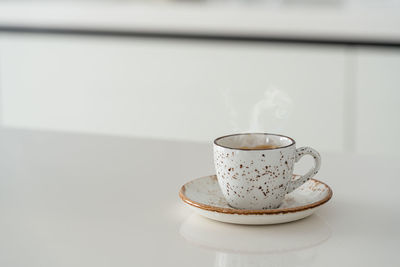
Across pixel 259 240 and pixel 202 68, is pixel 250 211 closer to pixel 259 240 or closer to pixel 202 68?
pixel 259 240

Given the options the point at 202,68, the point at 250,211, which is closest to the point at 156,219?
the point at 250,211

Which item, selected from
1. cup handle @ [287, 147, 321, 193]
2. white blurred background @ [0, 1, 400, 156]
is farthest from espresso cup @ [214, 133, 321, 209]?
white blurred background @ [0, 1, 400, 156]

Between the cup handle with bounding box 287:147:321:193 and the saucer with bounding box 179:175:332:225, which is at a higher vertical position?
the cup handle with bounding box 287:147:321:193

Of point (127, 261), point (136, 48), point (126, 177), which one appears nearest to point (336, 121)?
point (136, 48)

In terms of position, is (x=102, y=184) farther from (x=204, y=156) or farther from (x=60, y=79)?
(x=60, y=79)

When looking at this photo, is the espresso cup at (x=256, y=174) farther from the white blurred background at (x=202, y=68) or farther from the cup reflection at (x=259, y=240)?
the white blurred background at (x=202, y=68)

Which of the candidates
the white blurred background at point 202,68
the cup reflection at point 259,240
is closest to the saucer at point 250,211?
the cup reflection at point 259,240

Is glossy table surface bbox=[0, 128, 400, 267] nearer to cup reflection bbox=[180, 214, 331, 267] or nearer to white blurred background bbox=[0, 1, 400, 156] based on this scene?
cup reflection bbox=[180, 214, 331, 267]
